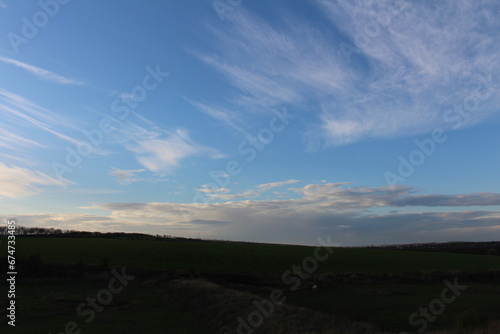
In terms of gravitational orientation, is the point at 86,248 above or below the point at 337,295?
above

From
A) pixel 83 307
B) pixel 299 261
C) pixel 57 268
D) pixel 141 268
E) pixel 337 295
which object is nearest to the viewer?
pixel 83 307

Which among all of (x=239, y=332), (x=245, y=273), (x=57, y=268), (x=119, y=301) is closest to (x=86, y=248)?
(x=57, y=268)

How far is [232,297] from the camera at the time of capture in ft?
96.2

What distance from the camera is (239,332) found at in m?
19.2

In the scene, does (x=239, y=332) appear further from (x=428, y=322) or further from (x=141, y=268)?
(x=141, y=268)

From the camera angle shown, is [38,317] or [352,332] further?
[38,317]

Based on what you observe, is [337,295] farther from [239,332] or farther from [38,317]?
[38,317]

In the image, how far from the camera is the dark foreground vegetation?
2150 cm

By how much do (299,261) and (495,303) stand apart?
43.4 m

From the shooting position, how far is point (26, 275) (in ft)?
162

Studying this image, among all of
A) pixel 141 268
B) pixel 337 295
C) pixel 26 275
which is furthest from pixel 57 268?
pixel 337 295

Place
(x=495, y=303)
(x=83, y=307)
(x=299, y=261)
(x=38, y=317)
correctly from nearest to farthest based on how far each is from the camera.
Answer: (x=38, y=317) < (x=83, y=307) < (x=495, y=303) < (x=299, y=261)

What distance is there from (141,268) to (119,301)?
26.5 m

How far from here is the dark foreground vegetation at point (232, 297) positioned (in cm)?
2150
